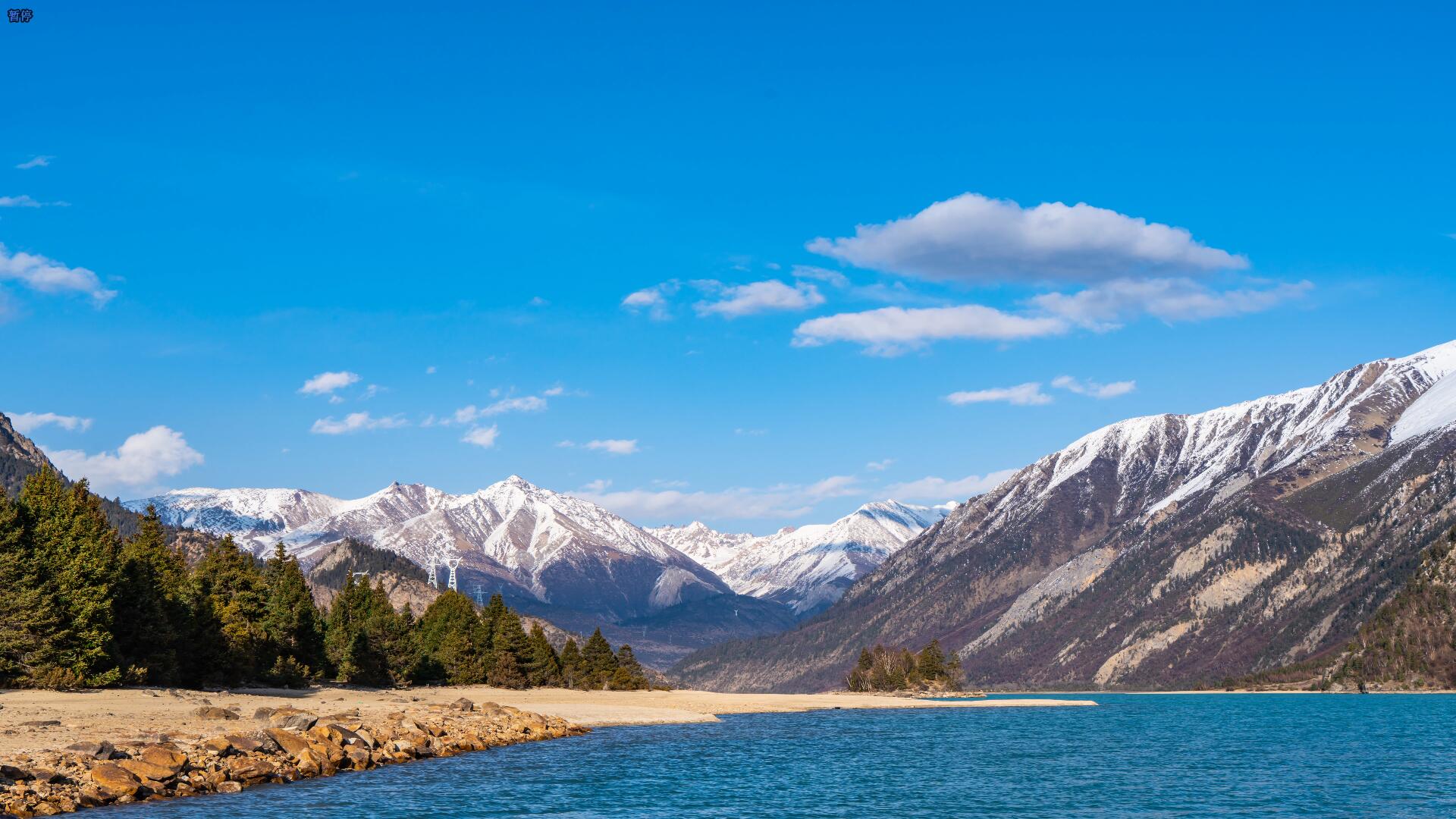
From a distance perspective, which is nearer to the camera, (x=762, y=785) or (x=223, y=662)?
(x=762, y=785)

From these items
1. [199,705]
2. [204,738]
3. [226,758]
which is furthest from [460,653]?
[226,758]

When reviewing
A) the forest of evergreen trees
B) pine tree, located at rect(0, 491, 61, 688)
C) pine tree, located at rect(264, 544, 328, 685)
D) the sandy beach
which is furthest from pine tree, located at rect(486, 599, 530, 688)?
pine tree, located at rect(0, 491, 61, 688)

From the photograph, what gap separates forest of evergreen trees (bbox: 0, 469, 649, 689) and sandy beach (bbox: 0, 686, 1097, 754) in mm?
2732

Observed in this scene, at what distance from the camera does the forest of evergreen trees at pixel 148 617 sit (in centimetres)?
8556

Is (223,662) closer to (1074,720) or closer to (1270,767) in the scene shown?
(1270,767)

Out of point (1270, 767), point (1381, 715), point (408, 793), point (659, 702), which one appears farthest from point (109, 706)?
point (1381, 715)

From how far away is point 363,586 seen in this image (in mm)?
198625

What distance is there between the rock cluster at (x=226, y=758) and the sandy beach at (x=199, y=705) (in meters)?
3.11

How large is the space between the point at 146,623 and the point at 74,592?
12629 mm

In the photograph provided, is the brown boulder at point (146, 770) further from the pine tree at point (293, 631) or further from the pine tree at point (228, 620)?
the pine tree at point (293, 631)

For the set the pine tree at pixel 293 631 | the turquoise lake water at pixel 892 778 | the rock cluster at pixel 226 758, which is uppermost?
the pine tree at pixel 293 631

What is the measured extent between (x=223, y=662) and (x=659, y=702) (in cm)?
8001

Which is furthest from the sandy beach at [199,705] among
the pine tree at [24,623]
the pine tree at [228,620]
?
the pine tree at [228,620]

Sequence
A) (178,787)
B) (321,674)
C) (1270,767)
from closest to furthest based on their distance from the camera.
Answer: (178,787) < (1270,767) < (321,674)
